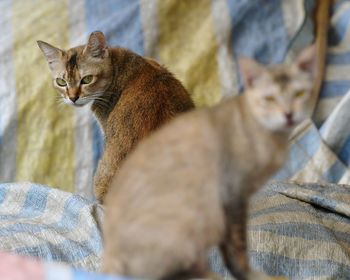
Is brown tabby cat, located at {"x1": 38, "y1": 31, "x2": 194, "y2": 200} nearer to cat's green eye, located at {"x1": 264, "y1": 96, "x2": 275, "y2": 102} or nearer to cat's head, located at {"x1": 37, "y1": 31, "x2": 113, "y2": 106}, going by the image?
cat's head, located at {"x1": 37, "y1": 31, "x2": 113, "y2": 106}

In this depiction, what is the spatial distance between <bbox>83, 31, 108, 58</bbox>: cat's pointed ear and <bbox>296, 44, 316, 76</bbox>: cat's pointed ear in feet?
1.66

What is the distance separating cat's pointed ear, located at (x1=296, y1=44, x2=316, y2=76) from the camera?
20.4 inches

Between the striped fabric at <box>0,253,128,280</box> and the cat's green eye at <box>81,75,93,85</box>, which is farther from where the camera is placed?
the cat's green eye at <box>81,75,93,85</box>

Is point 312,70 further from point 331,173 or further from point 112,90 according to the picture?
point 331,173

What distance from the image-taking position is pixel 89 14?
1.59 m

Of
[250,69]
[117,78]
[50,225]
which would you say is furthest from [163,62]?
[250,69]

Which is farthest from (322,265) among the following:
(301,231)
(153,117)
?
(153,117)

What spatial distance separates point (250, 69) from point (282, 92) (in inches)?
1.4

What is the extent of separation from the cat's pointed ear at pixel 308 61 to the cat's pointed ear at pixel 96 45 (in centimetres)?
51

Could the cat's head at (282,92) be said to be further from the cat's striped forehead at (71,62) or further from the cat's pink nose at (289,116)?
the cat's striped forehead at (71,62)

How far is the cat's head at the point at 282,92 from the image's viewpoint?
0.51 m

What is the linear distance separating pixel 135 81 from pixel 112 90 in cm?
4

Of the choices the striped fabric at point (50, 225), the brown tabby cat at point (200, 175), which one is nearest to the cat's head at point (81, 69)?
the striped fabric at point (50, 225)

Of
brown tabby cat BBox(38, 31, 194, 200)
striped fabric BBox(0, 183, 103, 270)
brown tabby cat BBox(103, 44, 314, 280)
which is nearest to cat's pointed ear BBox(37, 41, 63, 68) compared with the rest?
brown tabby cat BBox(38, 31, 194, 200)
